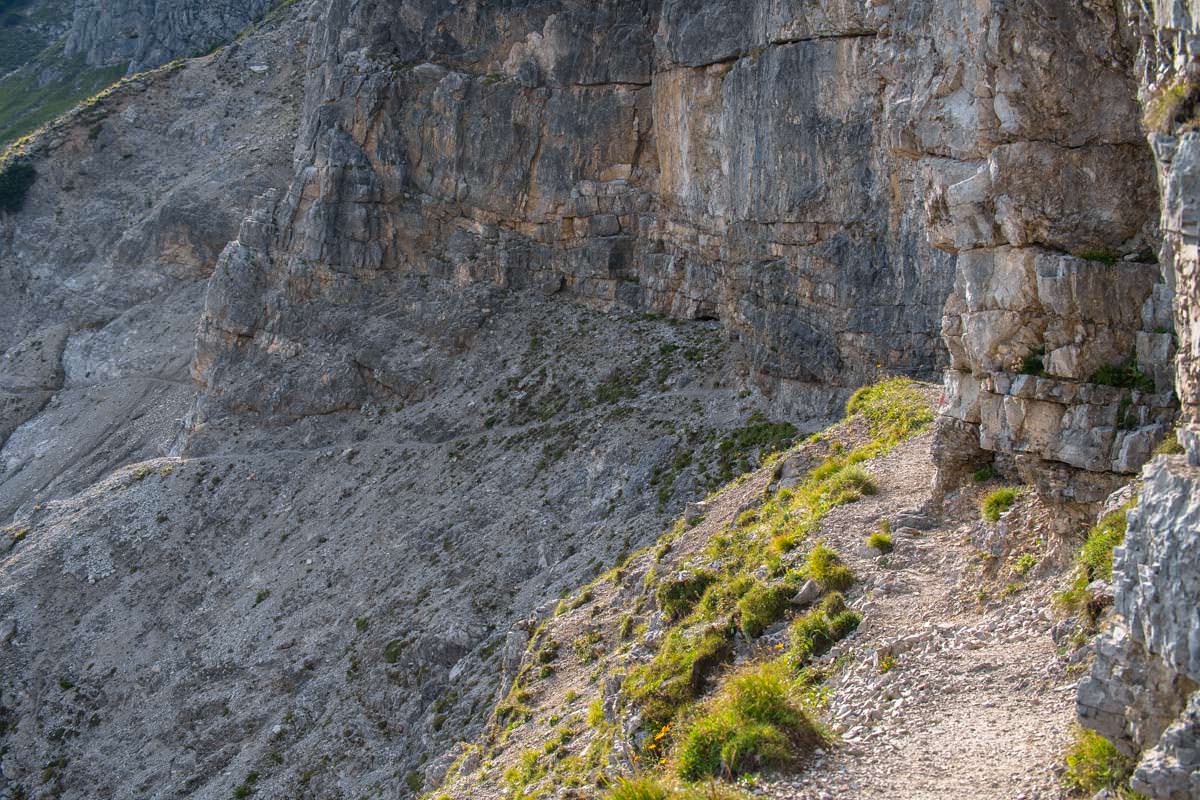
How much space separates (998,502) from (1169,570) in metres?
9.54

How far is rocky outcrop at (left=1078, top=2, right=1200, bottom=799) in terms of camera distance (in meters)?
11.6

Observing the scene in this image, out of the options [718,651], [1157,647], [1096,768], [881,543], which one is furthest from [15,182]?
[1157,647]

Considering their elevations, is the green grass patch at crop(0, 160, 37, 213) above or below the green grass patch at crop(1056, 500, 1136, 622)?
above

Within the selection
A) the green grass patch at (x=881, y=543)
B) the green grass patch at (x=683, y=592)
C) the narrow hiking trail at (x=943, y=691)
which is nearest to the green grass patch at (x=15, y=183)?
the green grass patch at (x=683, y=592)

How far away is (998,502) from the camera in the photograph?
21.1 metres

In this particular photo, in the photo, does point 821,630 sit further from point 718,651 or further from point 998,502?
point 998,502

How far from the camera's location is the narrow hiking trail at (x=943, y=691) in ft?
48.8

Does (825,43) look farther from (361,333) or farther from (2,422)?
(2,422)

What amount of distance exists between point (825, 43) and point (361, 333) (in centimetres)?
3384

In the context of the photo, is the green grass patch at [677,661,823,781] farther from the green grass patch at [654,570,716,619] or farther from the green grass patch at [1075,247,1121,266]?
the green grass patch at [1075,247,1121,266]

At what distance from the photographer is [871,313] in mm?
46562

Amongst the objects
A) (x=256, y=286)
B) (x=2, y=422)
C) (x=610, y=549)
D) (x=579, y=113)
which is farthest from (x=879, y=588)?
(x=2, y=422)

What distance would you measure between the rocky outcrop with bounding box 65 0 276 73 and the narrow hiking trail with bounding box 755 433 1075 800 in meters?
111

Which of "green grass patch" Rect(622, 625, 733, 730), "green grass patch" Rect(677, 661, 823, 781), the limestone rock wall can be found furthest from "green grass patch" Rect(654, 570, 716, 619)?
the limestone rock wall
